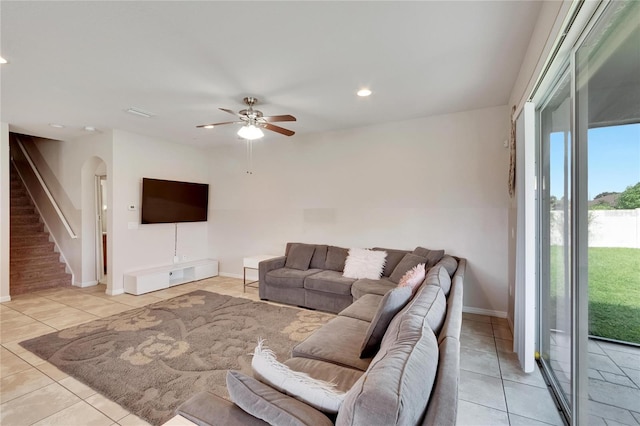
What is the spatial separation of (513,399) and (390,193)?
286 centimetres

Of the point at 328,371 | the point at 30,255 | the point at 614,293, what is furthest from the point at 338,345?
the point at 30,255

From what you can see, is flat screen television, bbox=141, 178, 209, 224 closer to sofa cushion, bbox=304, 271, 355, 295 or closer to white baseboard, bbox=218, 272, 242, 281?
white baseboard, bbox=218, 272, 242, 281

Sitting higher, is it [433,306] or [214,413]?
[433,306]

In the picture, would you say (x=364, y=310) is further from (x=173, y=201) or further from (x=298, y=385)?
(x=173, y=201)

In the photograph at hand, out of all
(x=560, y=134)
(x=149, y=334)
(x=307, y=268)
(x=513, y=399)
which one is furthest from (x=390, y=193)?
(x=149, y=334)

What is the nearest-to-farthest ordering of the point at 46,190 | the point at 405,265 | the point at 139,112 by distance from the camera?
1. the point at 405,265
2. the point at 139,112
3. the point at 46,190

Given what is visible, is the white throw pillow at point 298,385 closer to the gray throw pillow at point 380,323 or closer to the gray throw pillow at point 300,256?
the gray throw pillow at point 380,323

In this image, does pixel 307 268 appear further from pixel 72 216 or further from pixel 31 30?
pixel 72 216

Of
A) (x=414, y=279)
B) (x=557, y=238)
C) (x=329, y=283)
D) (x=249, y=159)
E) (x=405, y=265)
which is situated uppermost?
(x=249, y=159)

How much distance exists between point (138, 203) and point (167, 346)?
122 inches

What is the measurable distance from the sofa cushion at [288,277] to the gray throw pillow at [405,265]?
48.0 inches

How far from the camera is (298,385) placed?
1.10 meters

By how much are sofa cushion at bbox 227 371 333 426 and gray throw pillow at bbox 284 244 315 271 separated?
352 centimetres

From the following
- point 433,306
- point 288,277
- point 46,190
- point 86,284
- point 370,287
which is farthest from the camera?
point 46,190
